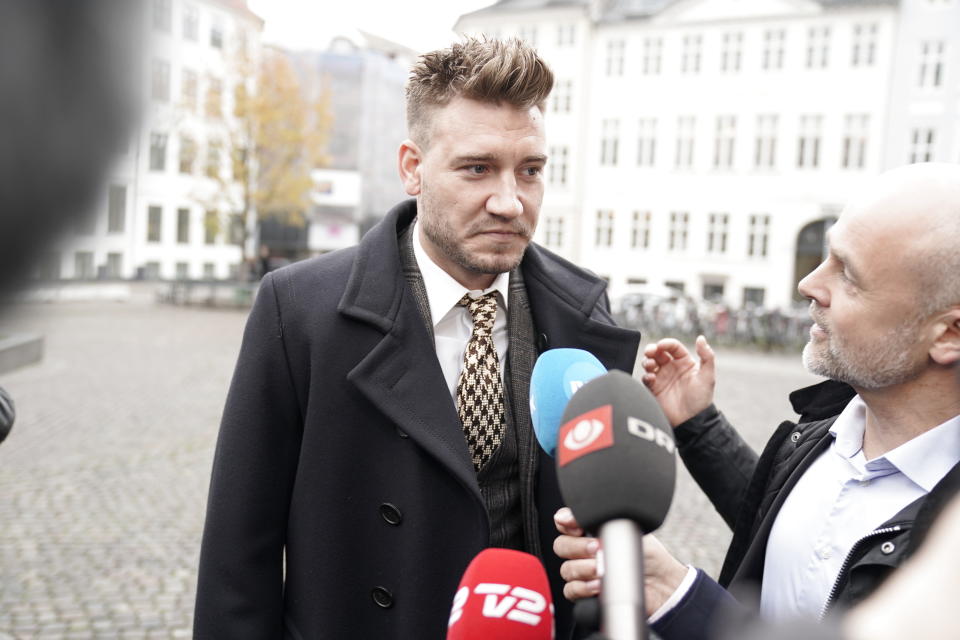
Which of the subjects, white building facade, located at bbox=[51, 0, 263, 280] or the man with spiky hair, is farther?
the man with spiky hair

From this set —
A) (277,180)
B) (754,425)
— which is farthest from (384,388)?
(277,180)

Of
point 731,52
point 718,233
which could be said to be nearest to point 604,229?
point 718,233

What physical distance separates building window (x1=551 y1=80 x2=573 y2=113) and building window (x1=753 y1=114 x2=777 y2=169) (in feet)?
27.7

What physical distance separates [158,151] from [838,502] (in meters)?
1.72

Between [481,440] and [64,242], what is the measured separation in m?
1.78

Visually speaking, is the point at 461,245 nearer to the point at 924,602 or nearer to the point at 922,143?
the point at 924,602

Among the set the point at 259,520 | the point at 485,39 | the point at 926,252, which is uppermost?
the point at 485,39

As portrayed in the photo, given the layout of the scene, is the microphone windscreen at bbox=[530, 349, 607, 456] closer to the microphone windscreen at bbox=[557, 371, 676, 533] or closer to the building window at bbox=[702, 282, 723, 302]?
the microphone windscreen at bbox=[557, 371, 676, 533]

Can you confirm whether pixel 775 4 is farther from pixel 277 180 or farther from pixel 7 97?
pixel 7 97

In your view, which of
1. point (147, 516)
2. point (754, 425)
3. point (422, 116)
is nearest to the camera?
point (422, 116)

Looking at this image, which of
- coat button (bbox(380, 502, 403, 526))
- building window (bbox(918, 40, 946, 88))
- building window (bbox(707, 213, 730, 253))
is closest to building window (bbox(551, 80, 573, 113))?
building window (bbox(707, 213, 730, 253))

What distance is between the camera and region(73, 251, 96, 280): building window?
0.38 m

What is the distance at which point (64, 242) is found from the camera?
1.29ft

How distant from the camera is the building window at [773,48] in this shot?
A: 108ft
